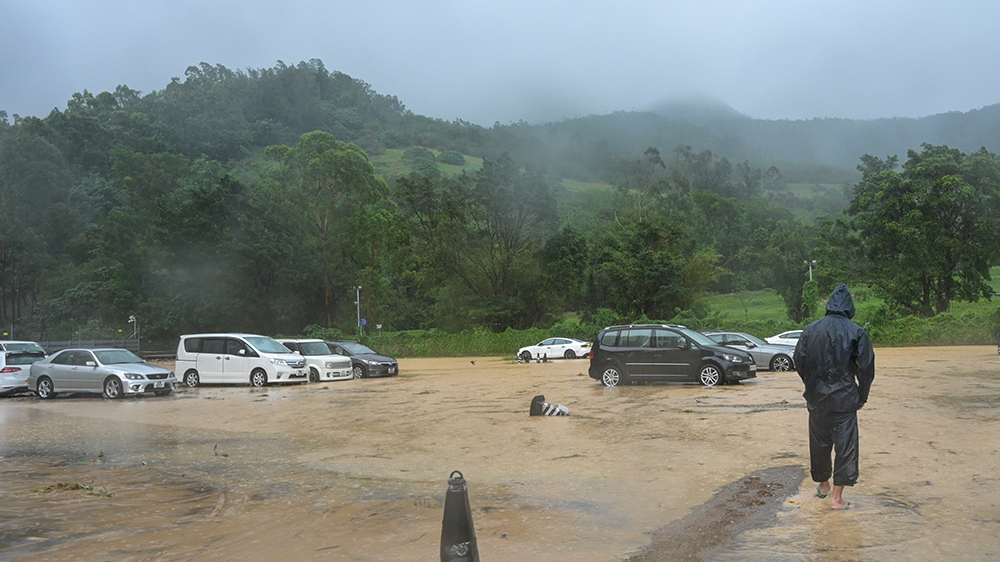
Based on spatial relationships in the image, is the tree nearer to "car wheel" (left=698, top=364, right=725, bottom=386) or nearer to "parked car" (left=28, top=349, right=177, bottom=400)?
"car wheel" (left=698, top=364, right=725, bottom=386)

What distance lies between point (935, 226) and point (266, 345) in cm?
4311

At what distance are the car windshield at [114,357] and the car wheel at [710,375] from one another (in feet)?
53.2

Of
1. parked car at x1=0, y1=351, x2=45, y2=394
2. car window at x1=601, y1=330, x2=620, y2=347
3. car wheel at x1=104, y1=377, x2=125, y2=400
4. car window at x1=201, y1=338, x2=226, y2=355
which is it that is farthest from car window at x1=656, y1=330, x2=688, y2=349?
parked car at x1=0, y1=351, x2=45, y2=394

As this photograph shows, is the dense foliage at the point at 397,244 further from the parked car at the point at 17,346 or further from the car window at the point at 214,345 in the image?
the parked car at the point at 17,346

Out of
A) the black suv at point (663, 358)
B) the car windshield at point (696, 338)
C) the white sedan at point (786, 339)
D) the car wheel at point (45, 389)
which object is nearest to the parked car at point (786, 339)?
the white sedan at point (786, 339)

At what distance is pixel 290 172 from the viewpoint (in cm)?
6366

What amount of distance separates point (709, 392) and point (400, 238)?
47.2m

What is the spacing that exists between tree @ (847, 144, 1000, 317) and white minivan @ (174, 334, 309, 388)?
133 feet

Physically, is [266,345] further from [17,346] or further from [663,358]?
[663,358]

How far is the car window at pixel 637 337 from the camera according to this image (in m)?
18.8

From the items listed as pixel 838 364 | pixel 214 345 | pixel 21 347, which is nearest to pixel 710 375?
pixel 838 364

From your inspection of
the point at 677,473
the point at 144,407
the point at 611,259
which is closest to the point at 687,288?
the point at 611,259

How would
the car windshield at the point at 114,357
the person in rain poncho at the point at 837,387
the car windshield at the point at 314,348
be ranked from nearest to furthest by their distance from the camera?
the person in rain poncho at the point at 837,387 < the car windshield at the point at 114,357 < the car windshield at the point at 314,348

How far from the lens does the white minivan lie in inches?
885
